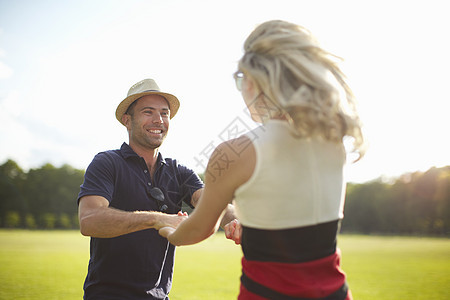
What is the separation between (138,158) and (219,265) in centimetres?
2175

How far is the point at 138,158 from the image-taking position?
4309 millimetres

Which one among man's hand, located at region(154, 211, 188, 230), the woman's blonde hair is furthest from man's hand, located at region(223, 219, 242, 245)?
the woman's blonde hair

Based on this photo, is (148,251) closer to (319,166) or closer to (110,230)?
(110,230)

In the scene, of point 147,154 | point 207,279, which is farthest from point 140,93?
point 207,279

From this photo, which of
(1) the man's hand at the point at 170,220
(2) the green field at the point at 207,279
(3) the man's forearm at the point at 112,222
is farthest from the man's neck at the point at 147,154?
(2) the green field at the point at 207,279

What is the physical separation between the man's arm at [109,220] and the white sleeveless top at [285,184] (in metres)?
1.23

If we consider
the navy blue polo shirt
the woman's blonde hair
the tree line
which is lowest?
the tree line

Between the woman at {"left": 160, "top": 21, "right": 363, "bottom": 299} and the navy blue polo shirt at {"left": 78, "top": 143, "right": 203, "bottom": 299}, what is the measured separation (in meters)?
2.03

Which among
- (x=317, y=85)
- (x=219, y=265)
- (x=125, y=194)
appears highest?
(x=317, y=85)

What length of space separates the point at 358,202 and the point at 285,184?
110601 millimetres

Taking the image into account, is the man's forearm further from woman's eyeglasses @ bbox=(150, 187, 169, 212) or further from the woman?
the woman

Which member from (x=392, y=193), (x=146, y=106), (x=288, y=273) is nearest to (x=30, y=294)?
(x=146, y=106)

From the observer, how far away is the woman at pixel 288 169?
180 centimetres

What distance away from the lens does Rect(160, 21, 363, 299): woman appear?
180 cm
